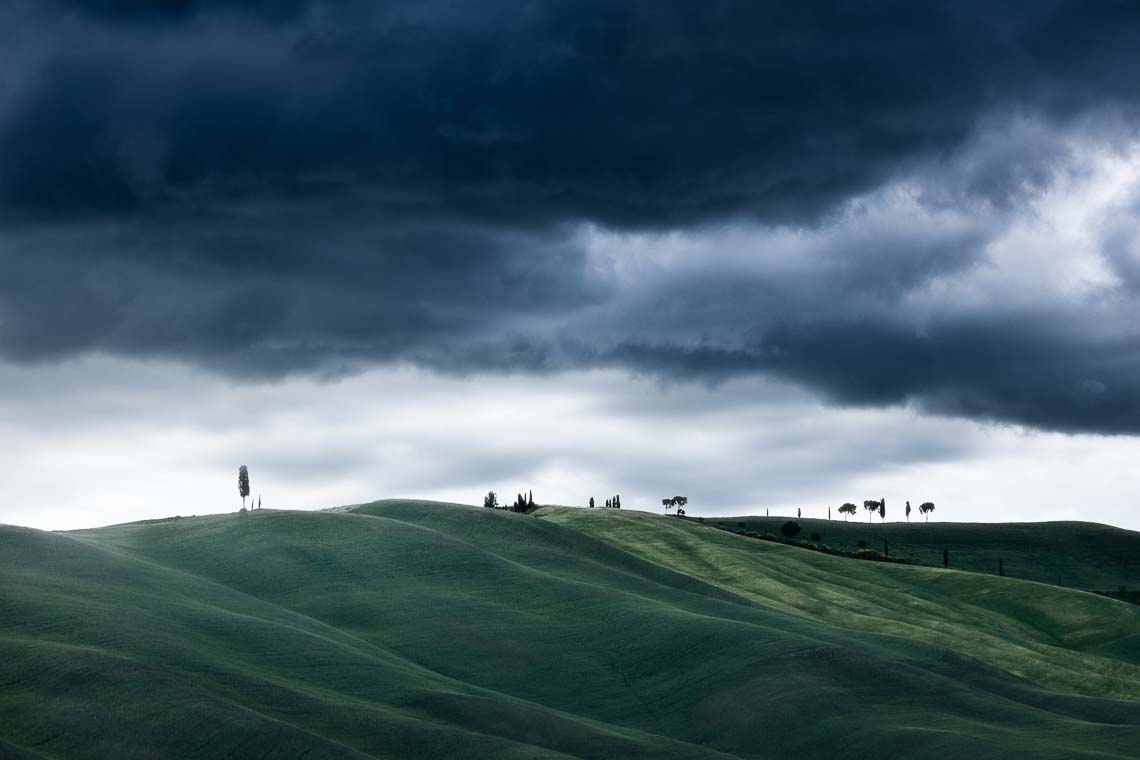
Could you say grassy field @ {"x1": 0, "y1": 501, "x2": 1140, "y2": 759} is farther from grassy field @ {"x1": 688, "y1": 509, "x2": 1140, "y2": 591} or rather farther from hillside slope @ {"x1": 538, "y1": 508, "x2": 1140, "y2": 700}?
grassy field @ {"x1": 688, "y1": 509, "x2": 1140, "y2": 591}

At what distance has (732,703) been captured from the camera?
5072cm

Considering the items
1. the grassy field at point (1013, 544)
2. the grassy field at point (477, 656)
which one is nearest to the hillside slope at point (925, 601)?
the grassy field at point (477, 656)

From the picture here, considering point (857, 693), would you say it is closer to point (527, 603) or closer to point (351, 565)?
point (527, 603)

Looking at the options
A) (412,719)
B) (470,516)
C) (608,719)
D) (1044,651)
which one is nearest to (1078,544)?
(1044,651)

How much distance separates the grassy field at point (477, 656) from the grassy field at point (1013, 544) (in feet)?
151

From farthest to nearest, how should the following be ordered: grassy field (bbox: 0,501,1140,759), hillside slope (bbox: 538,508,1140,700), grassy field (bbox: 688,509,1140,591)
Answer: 1. grassy field (bbox: 688,509,1140,591)
2. hillside slope (bbox: 538,508,1140,700)
3. grassy field (bbox: 0,501,1140,759)

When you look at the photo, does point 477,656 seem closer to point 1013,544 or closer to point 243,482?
point 243,482

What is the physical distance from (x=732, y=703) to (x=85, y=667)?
→ 25.3m

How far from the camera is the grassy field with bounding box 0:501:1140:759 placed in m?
41.7

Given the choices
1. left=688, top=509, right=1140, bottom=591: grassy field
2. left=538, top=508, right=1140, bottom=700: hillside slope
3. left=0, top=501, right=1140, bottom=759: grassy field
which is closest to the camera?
left=0, top=501, right=1140, bottom=759: grassy field

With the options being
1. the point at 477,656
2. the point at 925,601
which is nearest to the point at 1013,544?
the point at 925,601

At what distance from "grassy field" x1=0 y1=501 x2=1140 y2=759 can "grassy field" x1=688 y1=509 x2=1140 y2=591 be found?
4617 centimetres

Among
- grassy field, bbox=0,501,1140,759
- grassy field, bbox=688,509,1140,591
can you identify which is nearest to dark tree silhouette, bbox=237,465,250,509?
grassy field, bbox=0,501,1140,759

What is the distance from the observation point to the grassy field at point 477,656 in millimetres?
41688
